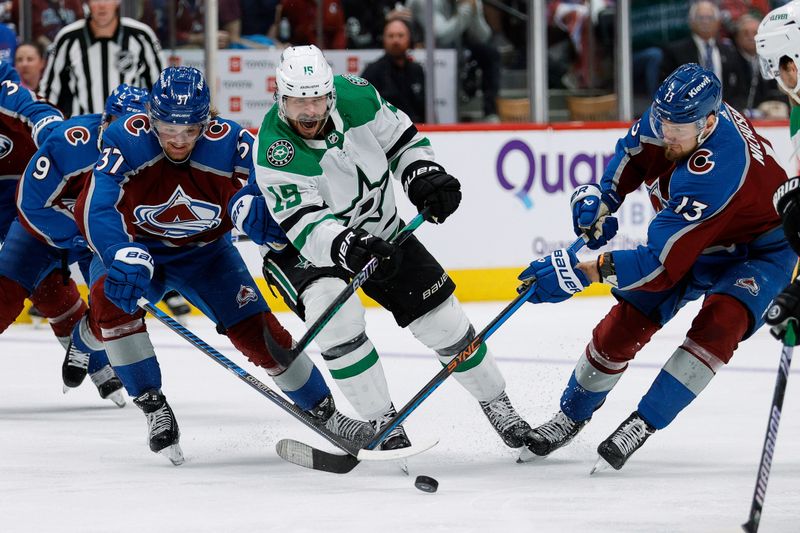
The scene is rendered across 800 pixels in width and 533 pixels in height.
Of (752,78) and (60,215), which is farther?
(752,78)

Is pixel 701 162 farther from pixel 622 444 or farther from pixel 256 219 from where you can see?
pixel 256 219

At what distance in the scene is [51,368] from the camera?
5352 millimetres

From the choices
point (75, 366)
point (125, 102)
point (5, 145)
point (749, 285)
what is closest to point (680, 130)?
point (749, 285)

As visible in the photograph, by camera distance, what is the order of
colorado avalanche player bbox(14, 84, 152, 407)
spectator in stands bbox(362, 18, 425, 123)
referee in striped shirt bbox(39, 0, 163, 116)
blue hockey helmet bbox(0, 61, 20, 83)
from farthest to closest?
spectator in stands bbox(362, 18, 425, 123), referee in striped shirt bbox(39, 0, 163, 116), blue hockey helmet bbox(0, 61, 20, 83), colorado avalanche player bbox(14, 84, 152, 407)

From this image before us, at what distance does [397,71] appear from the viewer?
7.38 metres

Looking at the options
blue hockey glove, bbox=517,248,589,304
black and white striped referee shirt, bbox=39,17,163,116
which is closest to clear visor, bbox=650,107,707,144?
blue hockey glove, bbox=517,248,589,304

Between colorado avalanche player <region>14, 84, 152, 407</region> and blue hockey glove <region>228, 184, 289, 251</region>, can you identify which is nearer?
blue hockey glove <region>228, 184, 289, 251</region>

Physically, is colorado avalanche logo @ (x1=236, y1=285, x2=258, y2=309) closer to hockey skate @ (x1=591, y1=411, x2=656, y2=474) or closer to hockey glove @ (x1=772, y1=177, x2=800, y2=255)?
hockey skate @ (x1=591, y1=411, x2=656, y2=474)

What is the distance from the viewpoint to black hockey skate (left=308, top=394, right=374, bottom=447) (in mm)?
3613

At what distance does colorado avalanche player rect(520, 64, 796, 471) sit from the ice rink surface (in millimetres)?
164

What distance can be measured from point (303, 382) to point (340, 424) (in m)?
0.17

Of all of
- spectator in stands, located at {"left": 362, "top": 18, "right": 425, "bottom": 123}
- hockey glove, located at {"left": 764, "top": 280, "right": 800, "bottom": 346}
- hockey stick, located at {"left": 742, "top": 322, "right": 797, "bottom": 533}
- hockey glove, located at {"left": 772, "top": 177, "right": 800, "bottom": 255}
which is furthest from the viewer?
spectator in stands, located at {"left": 362, "top": 18, "right": 425, "bottom": 123}

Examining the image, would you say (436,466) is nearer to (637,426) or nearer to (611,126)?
(637,426)

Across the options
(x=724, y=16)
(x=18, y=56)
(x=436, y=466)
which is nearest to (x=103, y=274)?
(x=436, y=466)
